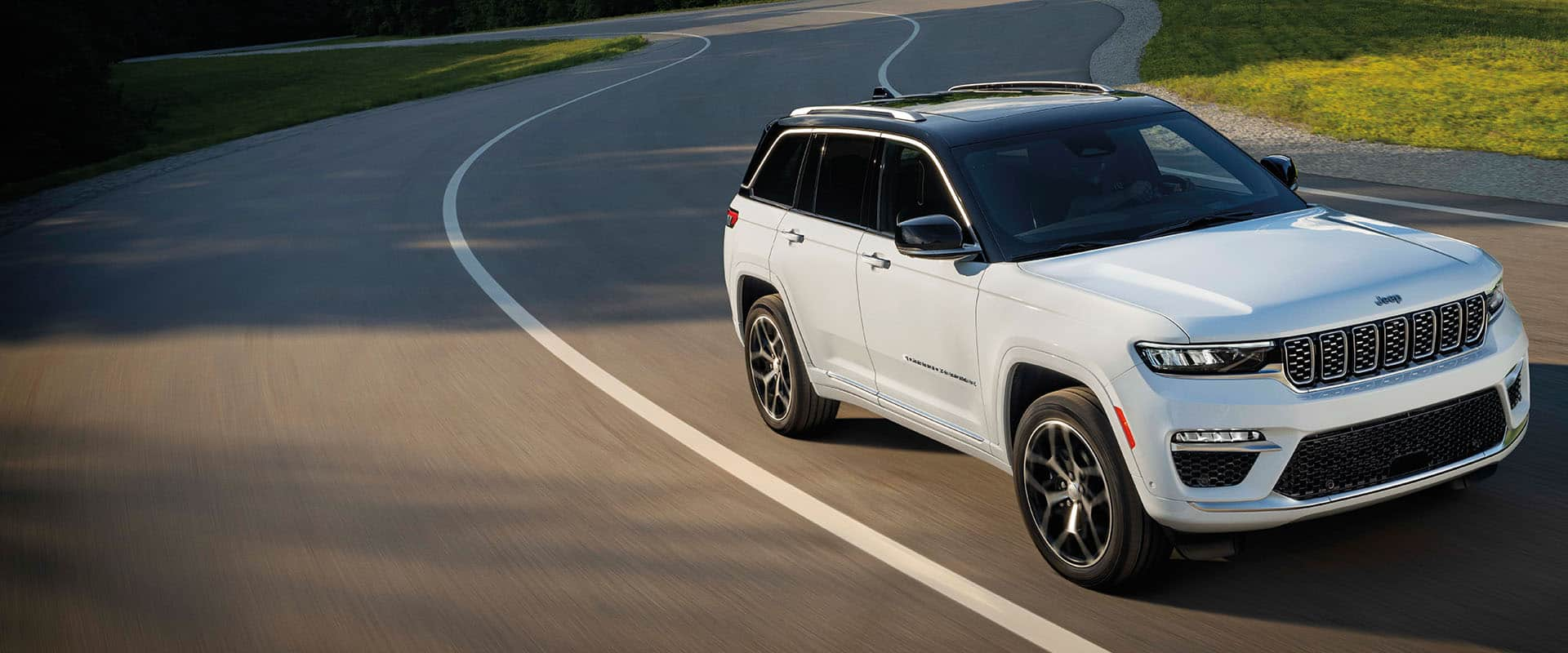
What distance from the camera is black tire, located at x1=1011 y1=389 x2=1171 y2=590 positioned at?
206 inches

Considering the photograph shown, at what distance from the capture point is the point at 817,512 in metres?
6.62

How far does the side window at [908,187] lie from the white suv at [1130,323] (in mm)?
13

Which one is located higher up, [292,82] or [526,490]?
[526,490]

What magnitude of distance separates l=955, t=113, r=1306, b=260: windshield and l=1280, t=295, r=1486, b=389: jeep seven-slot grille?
3.51 ft

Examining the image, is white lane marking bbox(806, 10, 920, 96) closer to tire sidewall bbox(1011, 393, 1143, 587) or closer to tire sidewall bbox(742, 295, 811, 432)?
tire sidewall bbox(742, 295, 811, 432)

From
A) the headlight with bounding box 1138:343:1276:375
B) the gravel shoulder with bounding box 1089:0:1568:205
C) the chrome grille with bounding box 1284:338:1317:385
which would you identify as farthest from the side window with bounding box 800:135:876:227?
the gravel shoulder with bounding box 1089:0:1568:205

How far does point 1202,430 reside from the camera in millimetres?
4973

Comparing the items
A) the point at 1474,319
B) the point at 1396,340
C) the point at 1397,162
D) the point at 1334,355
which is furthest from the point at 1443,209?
the point at 1334,355

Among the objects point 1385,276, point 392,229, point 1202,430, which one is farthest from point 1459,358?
point 392,229

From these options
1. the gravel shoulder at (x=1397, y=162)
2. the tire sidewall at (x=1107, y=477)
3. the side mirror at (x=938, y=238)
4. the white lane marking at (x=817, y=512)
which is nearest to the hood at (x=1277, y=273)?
the side mirror at (x=938, y=238)

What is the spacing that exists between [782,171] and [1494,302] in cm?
362

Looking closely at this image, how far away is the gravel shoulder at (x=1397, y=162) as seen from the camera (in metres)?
13.1

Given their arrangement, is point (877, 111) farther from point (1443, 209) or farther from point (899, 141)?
point (1443, 209)

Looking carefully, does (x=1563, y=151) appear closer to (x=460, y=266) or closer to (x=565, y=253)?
(x=565, y=253)
